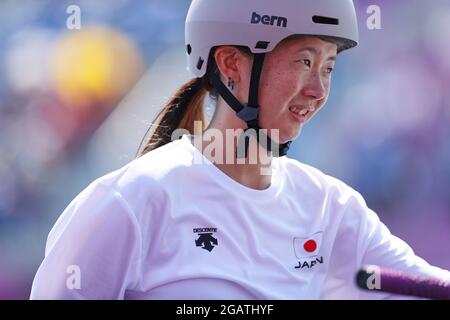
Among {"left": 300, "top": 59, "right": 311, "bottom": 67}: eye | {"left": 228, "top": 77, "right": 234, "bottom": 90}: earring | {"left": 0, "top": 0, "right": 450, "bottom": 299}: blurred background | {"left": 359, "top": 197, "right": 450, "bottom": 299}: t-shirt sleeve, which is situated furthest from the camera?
{"left": 0, "top": 0, "right": 450, "bottom": 299}: blurred background

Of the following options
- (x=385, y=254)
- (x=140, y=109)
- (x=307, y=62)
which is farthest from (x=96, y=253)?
(x=140, y=109)

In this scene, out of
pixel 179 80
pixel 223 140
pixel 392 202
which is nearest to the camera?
Answer: pixel 223 140

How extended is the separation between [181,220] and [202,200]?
119 mm

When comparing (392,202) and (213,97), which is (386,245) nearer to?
(213,97)

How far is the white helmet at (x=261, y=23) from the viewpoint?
2.56 meters

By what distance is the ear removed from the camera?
8.57ft

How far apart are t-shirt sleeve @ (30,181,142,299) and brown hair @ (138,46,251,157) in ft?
1.72

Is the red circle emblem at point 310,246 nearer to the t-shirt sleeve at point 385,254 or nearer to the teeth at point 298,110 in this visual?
the t-shirt sleeve at point 385,254

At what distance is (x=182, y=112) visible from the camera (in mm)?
2777

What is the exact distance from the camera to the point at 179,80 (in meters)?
3.70

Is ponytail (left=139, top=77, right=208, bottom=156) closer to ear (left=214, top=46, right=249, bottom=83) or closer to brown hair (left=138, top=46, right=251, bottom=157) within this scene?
brown hair (left=138, top=46, right=251, bottom=157)

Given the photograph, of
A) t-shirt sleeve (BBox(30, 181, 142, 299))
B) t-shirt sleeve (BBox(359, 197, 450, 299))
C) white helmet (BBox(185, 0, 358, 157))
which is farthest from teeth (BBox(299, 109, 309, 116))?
t-shirt sleeve (BBox(30, 181, 142, 299))

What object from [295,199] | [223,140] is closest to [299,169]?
[295,199]

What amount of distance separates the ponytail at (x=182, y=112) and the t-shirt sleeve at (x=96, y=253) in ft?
1.72
